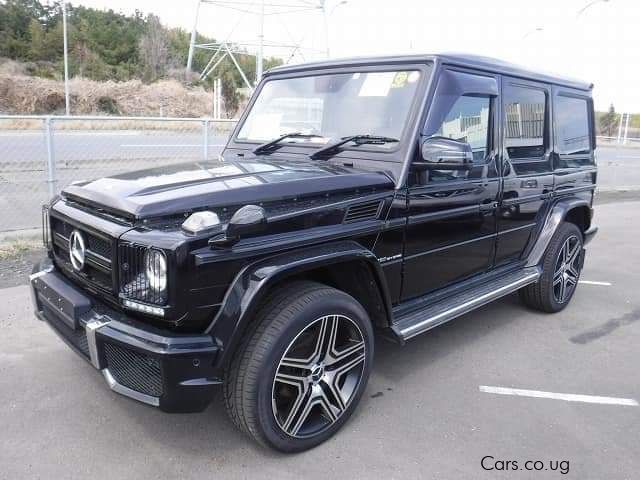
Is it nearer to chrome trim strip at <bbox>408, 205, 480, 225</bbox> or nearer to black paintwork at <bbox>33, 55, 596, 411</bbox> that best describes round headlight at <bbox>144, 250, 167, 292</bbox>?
black paintwork at <bbox>33, 55, 596, 411</bbox>

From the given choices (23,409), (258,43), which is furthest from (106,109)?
(23,409)

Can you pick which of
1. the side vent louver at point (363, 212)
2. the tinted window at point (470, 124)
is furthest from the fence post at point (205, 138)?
the side vent louver at point (363, 212)

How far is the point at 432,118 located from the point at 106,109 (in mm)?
34915

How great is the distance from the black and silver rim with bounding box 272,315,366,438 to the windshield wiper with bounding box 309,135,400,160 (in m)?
1.14

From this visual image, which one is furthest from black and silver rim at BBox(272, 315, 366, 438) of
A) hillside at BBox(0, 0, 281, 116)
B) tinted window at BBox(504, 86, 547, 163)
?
hillside at BBox(0, 0, 281, 116)

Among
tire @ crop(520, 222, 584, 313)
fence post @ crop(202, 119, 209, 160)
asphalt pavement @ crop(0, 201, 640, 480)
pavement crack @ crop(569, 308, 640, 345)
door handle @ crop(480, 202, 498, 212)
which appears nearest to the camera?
asphalt pavement @ crop(0, 201, 640, 480)

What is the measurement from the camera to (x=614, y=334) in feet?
15.3

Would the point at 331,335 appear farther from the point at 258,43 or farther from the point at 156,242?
the point at 258,43

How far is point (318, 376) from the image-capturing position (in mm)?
2910

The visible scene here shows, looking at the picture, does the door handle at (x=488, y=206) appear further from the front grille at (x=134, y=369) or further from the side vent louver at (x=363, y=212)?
the front grille at (x=134, y=369)

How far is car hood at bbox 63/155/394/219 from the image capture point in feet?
8.55

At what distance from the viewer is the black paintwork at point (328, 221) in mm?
2445

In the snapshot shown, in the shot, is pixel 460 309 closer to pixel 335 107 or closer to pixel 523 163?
pixel 523 163

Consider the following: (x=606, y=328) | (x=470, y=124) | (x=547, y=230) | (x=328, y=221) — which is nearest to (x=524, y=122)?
(x=470, y=124)
